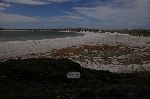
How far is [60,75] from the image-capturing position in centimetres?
1473

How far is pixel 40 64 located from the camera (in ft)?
52.6

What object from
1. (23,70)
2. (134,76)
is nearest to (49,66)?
(23,70)

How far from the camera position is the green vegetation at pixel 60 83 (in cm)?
1116

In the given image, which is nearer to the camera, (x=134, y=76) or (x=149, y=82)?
(x=149, y=82)

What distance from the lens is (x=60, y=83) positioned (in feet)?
46.7

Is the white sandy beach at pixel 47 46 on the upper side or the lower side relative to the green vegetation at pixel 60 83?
lower

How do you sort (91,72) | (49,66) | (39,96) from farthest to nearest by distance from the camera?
(91,72), (49,66), (39,96)

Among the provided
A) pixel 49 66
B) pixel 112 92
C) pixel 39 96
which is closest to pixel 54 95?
pixel 39 96

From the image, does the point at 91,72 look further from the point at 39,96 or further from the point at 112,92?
the point at 39,96

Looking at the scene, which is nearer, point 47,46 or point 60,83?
point 60,83

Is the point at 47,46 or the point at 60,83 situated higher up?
the point at 60,83

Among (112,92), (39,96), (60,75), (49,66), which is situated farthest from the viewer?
(49,66)

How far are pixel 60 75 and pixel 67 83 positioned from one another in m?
0.54

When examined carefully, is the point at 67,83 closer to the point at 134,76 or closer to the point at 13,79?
the point at 13,79
